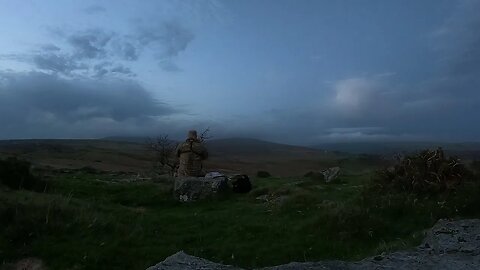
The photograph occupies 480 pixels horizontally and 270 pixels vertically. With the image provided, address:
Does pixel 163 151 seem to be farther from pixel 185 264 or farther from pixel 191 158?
pixel 185 264

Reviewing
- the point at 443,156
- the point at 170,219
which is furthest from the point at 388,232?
the point at 170,219

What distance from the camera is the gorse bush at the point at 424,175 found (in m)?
16.2

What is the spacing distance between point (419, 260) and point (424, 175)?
22.8 ft

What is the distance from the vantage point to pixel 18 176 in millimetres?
20891

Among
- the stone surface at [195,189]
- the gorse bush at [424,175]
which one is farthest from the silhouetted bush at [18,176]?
the gorse bush at [424,175]

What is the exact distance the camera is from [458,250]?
11188mm

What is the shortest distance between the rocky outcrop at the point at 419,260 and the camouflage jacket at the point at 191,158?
56.8ft

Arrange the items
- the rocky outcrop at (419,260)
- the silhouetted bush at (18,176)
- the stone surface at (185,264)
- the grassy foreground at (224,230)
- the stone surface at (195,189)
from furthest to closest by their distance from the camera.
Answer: the stone surface at (195,189) → the silhouetted bush at (18,176) → the grassy foreground at (224,230) → the rocky outcrop at (419,260) → the stone surface at (185,264)

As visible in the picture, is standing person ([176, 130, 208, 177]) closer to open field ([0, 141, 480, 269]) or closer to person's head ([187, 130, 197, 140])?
person's head ([187, 130, 197, 140])

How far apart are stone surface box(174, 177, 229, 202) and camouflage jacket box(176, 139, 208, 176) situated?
19.3 feet

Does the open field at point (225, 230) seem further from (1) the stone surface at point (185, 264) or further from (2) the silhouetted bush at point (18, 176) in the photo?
(2) the silhouetted bush at point (18, 176)

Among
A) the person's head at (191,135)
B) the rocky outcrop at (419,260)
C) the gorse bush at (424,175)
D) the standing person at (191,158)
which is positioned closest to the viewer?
the rocky outcrop at (419,260)

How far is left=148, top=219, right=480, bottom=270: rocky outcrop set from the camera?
32.3 feet

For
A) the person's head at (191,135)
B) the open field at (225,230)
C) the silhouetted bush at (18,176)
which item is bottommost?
the open field at (225,230)
